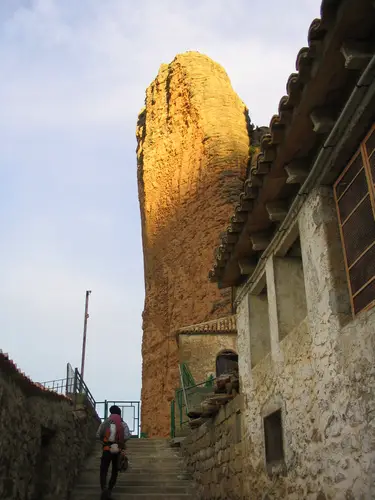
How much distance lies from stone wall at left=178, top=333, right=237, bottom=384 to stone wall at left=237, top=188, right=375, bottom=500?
12.7m

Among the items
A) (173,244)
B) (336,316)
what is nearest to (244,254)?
(336,316)

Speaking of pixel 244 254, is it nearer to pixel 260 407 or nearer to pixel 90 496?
pixel 260 407

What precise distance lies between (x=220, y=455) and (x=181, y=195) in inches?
883

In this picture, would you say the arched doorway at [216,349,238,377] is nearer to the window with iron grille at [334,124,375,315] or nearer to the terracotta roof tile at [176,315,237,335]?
the terracotta roof tile at [176,315,237,335]

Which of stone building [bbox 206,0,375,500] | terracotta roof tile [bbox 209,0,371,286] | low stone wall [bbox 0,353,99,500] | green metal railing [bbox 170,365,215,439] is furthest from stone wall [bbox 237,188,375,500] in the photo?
green metal railing [bbox 170,365,215,439]

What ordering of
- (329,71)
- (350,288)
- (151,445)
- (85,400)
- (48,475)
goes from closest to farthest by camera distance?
(329,71)
(350,288)
(48,475)
(85,400)
(151,445)

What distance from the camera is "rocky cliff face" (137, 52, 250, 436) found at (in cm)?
2642

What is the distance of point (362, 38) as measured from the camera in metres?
4.36

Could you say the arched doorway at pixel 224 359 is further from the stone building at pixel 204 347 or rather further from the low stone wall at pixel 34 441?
the low stone wall at pixel 34 441

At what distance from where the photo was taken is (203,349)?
20625mm

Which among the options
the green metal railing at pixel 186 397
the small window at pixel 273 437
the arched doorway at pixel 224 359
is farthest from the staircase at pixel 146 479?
the arched doorway at pixel 224 359

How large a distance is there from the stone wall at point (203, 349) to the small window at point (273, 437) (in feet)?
43.2

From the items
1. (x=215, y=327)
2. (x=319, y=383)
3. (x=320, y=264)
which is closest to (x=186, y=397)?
(x=215, y=327)

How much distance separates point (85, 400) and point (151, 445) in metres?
2.37
